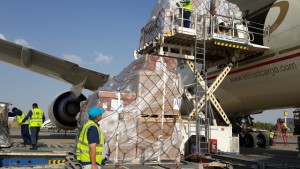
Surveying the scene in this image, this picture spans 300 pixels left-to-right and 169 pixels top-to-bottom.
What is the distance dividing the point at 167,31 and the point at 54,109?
730cm

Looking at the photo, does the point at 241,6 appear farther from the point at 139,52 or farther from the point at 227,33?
the point at 139,52

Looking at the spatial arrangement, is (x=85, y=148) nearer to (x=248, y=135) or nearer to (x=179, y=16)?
(x=179, y=16)

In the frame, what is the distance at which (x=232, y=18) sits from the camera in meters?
10.7

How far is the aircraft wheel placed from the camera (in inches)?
577

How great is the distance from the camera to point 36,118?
1180 centimetres

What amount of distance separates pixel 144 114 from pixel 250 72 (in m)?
5.79

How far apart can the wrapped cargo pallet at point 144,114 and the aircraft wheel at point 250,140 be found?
27.7 feet

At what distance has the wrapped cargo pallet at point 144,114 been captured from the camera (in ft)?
22.4

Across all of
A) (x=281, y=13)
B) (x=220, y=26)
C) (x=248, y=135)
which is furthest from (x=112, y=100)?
(x=248, y=135)

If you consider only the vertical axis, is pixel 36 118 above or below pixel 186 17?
below

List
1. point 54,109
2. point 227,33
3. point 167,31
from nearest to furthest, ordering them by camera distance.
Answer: point 167,31, point 227,33, point 54,109

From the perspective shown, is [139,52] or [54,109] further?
[54,109]

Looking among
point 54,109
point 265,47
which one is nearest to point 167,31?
point 265,47

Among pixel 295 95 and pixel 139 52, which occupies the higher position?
pixel 139 52
